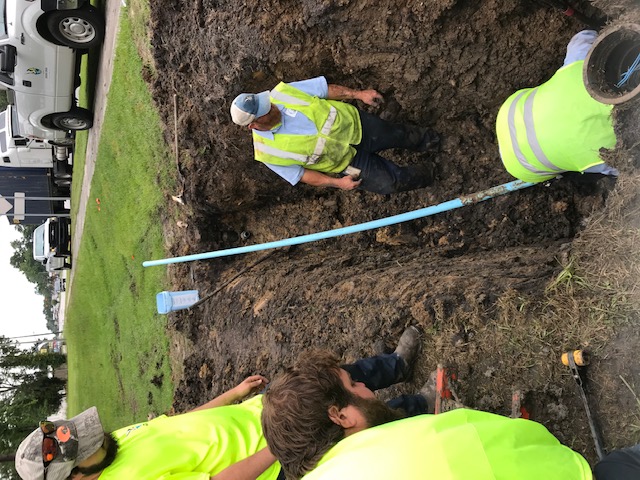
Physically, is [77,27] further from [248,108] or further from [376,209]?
[376,209]

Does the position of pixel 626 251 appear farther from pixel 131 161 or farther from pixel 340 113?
pixel 131 161

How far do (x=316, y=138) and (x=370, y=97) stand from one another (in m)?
0.82

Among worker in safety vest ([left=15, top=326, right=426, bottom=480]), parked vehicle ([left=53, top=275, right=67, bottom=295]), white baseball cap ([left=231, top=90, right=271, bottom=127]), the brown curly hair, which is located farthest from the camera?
parked vehicle ([left=53, top=275, right=67, bottom=295])

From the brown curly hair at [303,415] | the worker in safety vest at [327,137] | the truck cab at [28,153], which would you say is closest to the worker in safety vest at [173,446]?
the brown curly hair at [303,415]

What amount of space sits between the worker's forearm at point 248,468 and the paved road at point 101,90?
23.1 ft

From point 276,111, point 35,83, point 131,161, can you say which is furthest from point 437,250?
point 35,83

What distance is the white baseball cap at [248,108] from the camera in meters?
3.56

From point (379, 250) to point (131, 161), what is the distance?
14.6 feet

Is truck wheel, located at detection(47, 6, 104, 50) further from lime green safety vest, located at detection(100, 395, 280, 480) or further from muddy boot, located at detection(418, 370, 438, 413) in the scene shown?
muddy boot, located at detection(418, 370, 438, 413)

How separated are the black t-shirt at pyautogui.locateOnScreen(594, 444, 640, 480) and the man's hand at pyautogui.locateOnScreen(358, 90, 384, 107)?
10.9 feet

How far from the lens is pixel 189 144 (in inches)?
222

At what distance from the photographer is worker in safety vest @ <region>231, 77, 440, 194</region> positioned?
380 centimetres

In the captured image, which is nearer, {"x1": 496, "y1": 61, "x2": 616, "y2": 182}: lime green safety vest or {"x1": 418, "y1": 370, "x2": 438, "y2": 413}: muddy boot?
{"x1": 496, "y1": 61, "x2": 616, "y2": 182}: lime green safety vest

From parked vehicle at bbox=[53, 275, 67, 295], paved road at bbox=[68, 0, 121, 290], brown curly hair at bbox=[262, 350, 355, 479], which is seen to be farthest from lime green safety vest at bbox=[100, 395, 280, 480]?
parked vehicle at bbox=[53, 275, 67, 295]
